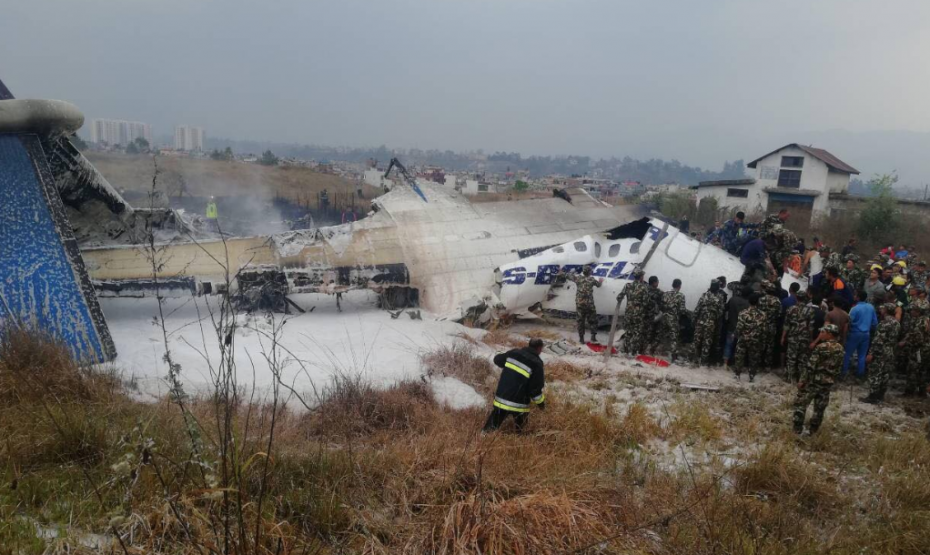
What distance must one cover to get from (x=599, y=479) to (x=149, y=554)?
3.52 meters

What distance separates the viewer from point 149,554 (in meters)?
2.89

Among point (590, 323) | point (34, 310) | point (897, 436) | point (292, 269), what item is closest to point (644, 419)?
point (897, 436)

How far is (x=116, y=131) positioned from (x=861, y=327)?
119645 millimetres

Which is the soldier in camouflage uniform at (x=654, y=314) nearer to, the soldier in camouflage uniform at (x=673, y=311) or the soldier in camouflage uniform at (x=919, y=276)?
the soldier in camouflage uniform at (x=673, y=311)

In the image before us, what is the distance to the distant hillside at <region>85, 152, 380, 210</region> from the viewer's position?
34.6 m

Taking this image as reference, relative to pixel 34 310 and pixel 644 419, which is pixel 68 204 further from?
pixel 644 419

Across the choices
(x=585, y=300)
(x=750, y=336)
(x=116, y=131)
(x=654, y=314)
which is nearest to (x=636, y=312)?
(x=654, y=314)

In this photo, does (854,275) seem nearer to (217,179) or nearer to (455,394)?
(455,394)

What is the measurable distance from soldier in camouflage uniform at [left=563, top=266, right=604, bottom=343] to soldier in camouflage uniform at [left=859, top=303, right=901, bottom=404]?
491cm

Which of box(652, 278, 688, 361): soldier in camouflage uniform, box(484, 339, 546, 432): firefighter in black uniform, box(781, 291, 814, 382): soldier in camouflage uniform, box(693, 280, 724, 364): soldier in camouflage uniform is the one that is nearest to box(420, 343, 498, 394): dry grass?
box(484, 339, 546, 432): firefighter in black uniform

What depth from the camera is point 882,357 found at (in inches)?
334

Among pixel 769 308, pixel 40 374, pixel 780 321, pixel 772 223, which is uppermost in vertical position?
pixel 772 223

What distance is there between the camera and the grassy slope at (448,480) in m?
3.43

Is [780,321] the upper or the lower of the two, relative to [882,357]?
upper
